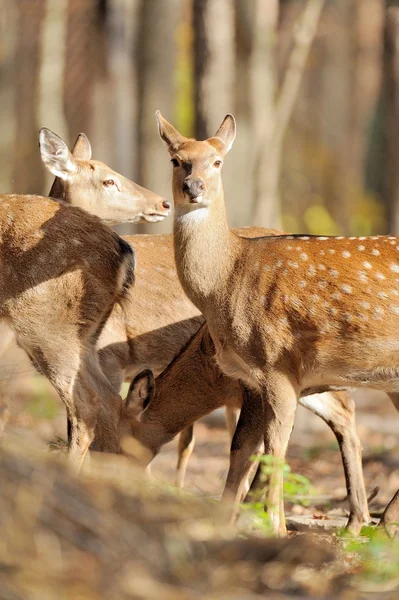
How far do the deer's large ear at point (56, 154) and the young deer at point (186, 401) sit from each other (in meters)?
1.79

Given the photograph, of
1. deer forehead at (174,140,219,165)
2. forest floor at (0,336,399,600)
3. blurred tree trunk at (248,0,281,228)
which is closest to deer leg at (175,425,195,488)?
forest floor at (0,336,399,600)

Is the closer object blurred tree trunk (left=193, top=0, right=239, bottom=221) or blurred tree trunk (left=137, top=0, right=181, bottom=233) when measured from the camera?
blurred tree trunk (left=193, top=0, right=239, bottom=221)

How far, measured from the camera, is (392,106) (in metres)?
13.3

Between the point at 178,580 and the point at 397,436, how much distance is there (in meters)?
7.82

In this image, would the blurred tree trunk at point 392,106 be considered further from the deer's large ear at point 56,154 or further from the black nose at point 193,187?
the black nose at point 193,187

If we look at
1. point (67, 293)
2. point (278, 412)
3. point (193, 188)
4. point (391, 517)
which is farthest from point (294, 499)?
point (193, 188)

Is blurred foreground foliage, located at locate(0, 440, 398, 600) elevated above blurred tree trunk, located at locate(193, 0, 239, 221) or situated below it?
below

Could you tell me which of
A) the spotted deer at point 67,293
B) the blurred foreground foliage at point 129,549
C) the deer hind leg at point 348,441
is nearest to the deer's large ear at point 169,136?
the spotted deer at point 67,293

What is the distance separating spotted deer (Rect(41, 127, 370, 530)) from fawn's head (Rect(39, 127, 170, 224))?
0.08ft

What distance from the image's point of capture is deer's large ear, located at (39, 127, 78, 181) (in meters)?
8.20

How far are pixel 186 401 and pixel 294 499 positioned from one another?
1.13 m

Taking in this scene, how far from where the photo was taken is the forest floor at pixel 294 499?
3.76 meters

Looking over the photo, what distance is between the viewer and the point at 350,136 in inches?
1329

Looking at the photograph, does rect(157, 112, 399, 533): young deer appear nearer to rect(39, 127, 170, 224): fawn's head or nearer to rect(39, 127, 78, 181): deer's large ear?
rect(39, 127, 170, 224): fawn's head
